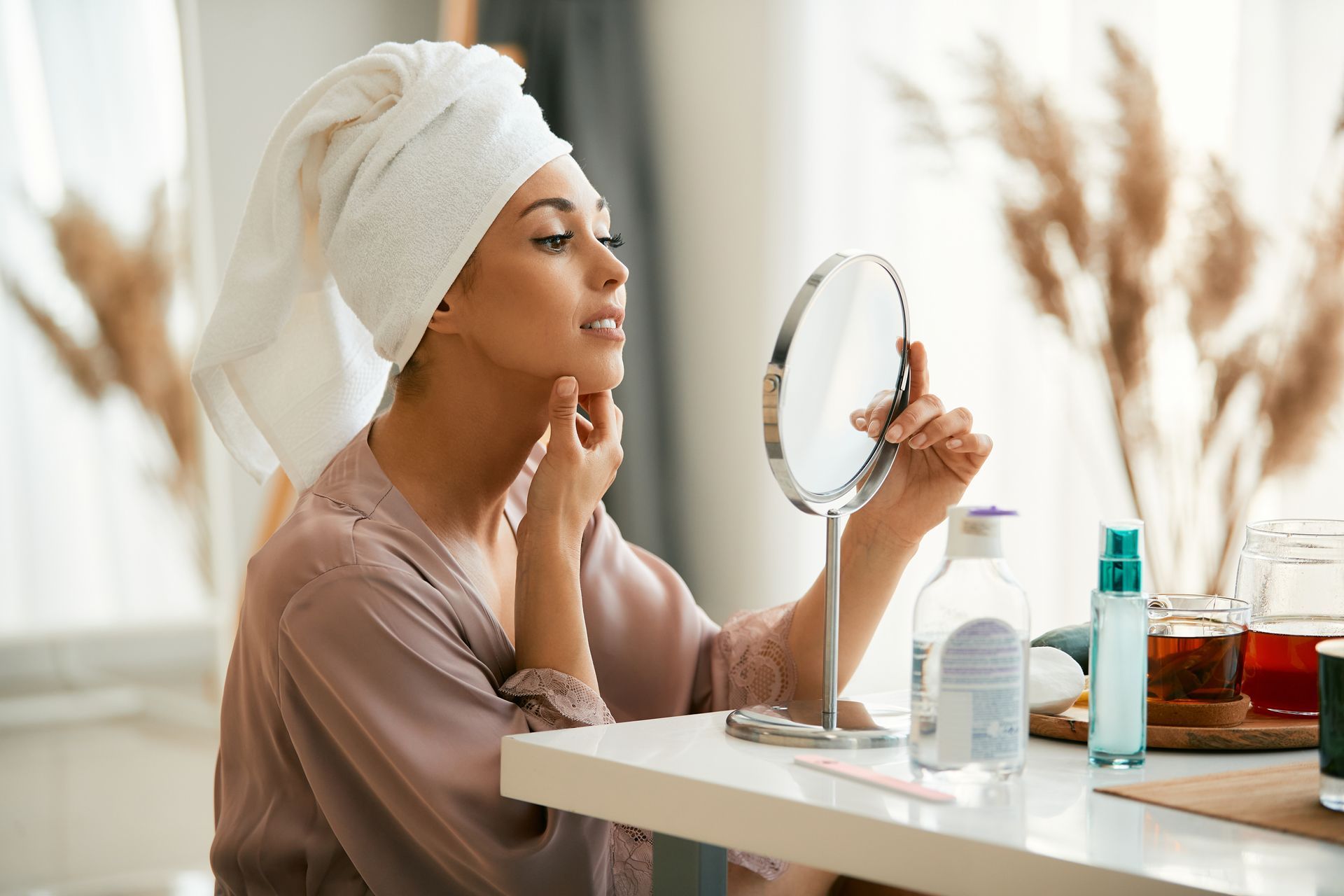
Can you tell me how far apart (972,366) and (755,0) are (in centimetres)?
90

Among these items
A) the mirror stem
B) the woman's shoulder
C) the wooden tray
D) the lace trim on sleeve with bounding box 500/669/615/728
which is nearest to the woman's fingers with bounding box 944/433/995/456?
the mirror stem

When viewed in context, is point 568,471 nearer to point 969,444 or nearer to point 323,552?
point 323,552

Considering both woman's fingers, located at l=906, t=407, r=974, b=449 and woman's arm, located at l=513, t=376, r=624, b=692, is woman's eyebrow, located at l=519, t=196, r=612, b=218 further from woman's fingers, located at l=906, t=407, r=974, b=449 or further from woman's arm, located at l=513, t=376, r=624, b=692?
woman's fingers, located at l=906, t=407, r=974, b=449

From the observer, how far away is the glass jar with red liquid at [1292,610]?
3.03ft

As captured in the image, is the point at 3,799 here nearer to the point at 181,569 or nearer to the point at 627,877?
the point at 181,569

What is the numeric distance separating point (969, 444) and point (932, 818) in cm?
44

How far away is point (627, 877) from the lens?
1133mm

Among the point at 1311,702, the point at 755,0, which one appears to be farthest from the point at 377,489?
the point at 755,0

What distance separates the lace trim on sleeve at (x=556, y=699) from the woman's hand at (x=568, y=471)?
0.49 ft

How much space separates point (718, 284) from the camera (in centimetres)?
265

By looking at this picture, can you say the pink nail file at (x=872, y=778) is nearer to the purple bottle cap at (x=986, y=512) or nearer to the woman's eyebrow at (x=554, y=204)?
the purple bottle cap at (x=986, y=512)

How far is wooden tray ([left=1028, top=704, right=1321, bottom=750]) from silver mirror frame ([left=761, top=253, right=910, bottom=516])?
0.67 feet

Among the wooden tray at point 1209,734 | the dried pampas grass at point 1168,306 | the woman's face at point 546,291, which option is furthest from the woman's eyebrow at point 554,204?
the dried pampas grass at point 1168,306

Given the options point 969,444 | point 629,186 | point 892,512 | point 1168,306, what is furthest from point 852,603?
point 629,186
